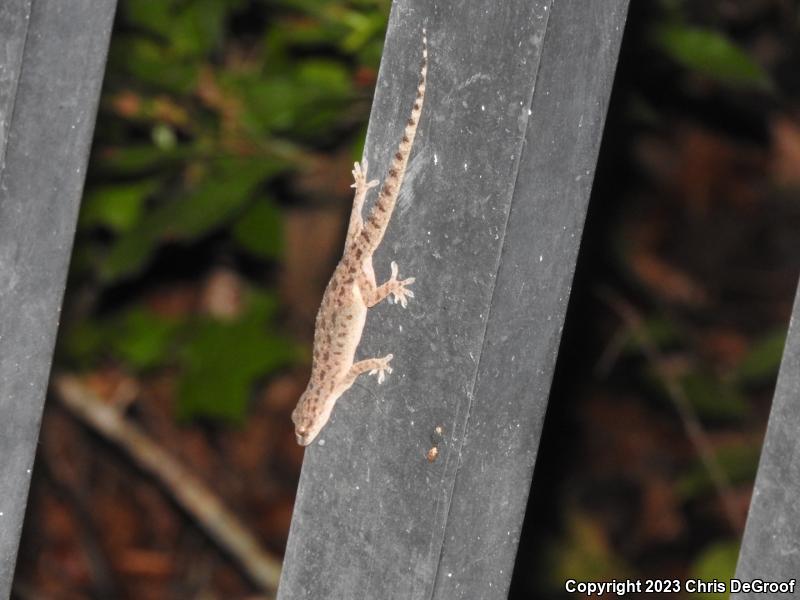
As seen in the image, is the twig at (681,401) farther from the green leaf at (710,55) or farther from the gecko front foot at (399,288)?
the gecko front foot at (399,288)

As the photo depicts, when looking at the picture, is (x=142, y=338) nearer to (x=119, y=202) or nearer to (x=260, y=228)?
(x=119, y=202)

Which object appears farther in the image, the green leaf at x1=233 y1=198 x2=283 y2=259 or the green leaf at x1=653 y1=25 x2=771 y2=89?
the green leaf at x1=233 y1=198 x2=283 y2=259

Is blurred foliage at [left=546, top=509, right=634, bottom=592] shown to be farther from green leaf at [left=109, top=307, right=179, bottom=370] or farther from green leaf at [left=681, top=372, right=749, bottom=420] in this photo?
green leaf at [left=109, top=307, right=179, bottom=370]

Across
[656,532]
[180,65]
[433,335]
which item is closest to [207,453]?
[656,532]

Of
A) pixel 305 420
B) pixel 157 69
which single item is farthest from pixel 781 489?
pixel 157 69

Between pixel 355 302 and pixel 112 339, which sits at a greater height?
pixel 355 302

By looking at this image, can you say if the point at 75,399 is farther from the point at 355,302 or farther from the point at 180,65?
the point at 355,302

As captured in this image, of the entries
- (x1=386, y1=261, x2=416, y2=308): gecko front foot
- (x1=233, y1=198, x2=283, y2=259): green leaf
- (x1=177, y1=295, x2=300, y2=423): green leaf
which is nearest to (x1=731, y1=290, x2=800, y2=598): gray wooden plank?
(x1=386, y1=261, x2=416, y2=308): gecko front foot
